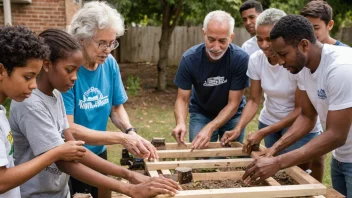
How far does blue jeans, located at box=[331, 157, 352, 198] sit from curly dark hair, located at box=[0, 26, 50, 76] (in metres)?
2.14

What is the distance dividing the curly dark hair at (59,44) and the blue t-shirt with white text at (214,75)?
69.9 inches

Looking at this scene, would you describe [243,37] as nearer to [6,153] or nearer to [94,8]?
[94,8]

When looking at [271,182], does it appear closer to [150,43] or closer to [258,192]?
[258,192]

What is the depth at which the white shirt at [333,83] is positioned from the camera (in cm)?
230

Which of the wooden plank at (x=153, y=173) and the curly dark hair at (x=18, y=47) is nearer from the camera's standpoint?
the curly dark hair at (x=18, y=47)

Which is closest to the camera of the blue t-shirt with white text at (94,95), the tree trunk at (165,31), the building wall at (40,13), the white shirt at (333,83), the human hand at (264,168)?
the white shirt at (333,83)

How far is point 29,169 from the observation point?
1.80 metres

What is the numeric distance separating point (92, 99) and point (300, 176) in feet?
5.37

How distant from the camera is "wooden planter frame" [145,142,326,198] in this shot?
2.18m

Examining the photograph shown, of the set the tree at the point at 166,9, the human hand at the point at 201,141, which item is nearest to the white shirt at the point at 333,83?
the human hand at the point at 201,141

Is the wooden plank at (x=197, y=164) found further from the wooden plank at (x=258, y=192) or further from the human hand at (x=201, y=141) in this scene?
the wooden plank at (x=258, y=192)

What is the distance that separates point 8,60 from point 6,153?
44 cm

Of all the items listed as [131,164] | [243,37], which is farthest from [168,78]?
[131,164]

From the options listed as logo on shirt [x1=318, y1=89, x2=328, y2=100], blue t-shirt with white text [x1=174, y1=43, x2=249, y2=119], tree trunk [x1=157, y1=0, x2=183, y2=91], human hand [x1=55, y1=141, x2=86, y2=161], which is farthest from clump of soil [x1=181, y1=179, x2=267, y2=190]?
tree trunk [x1=157, y1=0, x2=183, y2=91]
